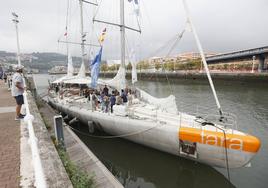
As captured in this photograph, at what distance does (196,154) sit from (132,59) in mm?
7597

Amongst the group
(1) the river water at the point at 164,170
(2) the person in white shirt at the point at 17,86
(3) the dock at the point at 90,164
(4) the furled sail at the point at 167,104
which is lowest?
(1) the river water at the point at 164,170

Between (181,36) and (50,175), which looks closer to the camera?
(50,175)

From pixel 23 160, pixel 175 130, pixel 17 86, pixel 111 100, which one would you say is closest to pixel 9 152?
pixel 23 160

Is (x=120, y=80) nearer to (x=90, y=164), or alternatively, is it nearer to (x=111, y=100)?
(x=111, y=100)

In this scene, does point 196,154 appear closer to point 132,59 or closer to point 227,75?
point 132,59

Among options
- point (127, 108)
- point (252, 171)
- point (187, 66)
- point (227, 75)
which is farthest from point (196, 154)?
point (187, 66)

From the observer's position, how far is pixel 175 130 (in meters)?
6.86

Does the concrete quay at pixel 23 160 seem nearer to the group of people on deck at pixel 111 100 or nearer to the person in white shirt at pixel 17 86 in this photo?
the person in white shirt at pixel 17 86

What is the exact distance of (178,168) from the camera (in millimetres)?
7258

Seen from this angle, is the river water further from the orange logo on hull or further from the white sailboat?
the orange logo on hull

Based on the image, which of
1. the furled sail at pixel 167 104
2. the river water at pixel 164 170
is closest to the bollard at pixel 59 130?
the river water at pixel 164 170

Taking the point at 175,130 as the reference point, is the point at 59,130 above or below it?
above

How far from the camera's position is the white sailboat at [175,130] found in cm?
594

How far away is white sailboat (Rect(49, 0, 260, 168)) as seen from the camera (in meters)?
5.94
